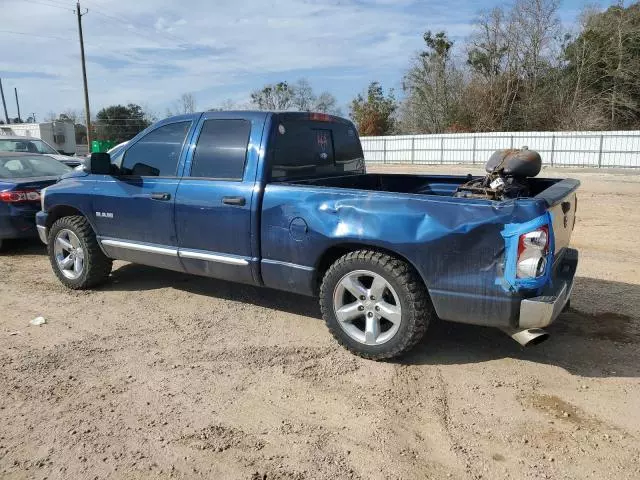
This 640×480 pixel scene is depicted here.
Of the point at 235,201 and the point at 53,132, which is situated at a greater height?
the point at 53,132

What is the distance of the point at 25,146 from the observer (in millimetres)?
12570

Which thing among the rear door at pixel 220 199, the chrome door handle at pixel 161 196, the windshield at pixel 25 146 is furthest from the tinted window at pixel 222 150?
the windshield at pixel 25 146

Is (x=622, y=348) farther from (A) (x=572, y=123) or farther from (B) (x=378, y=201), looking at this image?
(A) (x=572, y=123)

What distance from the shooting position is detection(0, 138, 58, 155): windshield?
1200 cm

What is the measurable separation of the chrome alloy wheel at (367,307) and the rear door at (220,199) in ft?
2.88

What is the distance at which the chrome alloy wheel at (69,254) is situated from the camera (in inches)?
233

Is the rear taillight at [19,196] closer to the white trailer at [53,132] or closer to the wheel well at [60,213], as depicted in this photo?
the wheel well at [60,213]

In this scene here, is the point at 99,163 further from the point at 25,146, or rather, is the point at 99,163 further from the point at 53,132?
the point at 53,132

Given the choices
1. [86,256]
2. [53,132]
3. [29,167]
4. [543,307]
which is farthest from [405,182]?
[53,132]

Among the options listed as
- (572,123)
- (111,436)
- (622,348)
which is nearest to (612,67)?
(572,123)

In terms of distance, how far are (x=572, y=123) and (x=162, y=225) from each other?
3963cm

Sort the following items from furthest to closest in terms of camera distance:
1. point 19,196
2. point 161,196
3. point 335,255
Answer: point 19,196, point 161,196, point 335,255

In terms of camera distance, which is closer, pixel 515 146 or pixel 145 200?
pixel 145 200

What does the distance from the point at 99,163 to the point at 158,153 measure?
58 cm
